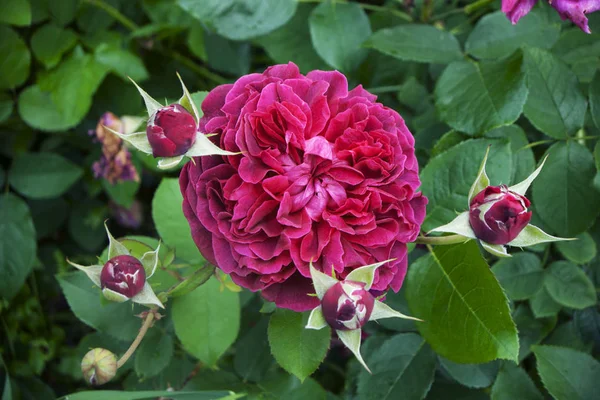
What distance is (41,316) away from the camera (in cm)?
149

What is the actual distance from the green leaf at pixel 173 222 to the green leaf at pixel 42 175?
1.33ft

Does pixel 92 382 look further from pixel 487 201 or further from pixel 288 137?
pixel 487 201

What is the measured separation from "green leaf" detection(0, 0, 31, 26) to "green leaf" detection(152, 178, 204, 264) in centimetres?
54

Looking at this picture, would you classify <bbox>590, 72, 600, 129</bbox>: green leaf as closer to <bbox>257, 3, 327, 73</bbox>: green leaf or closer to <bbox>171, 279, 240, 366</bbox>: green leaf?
<bbox>257, 3, 327, 73</bbox>: green leaf

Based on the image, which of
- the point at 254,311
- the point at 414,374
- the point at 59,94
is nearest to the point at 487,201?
the point at 414,374

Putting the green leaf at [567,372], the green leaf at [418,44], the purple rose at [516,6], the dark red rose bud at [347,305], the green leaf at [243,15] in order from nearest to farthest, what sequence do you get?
1. the dark red rose bud at [347,305]
2. the purple rose at [516,6]
3. the green leaf at [567,372]
4. the green leaf at [418,44]
5. the green leaf at [243,15]

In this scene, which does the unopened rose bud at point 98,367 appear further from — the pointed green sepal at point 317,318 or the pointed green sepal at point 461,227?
the pointed green sepal at point 461,227

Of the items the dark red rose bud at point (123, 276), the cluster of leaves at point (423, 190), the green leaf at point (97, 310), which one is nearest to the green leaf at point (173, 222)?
the cluster of leaves at point (423, 190)

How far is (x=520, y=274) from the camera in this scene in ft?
3.41

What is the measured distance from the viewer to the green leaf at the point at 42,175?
51.0 inches

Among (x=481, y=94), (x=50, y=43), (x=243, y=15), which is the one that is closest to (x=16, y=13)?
(x=50, y=43)

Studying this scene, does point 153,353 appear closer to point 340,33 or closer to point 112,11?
point 340,33

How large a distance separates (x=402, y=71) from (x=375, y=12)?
164 mm

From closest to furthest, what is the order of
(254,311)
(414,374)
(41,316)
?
1. (414,374)
2. (254,311)
3. (41,316)
